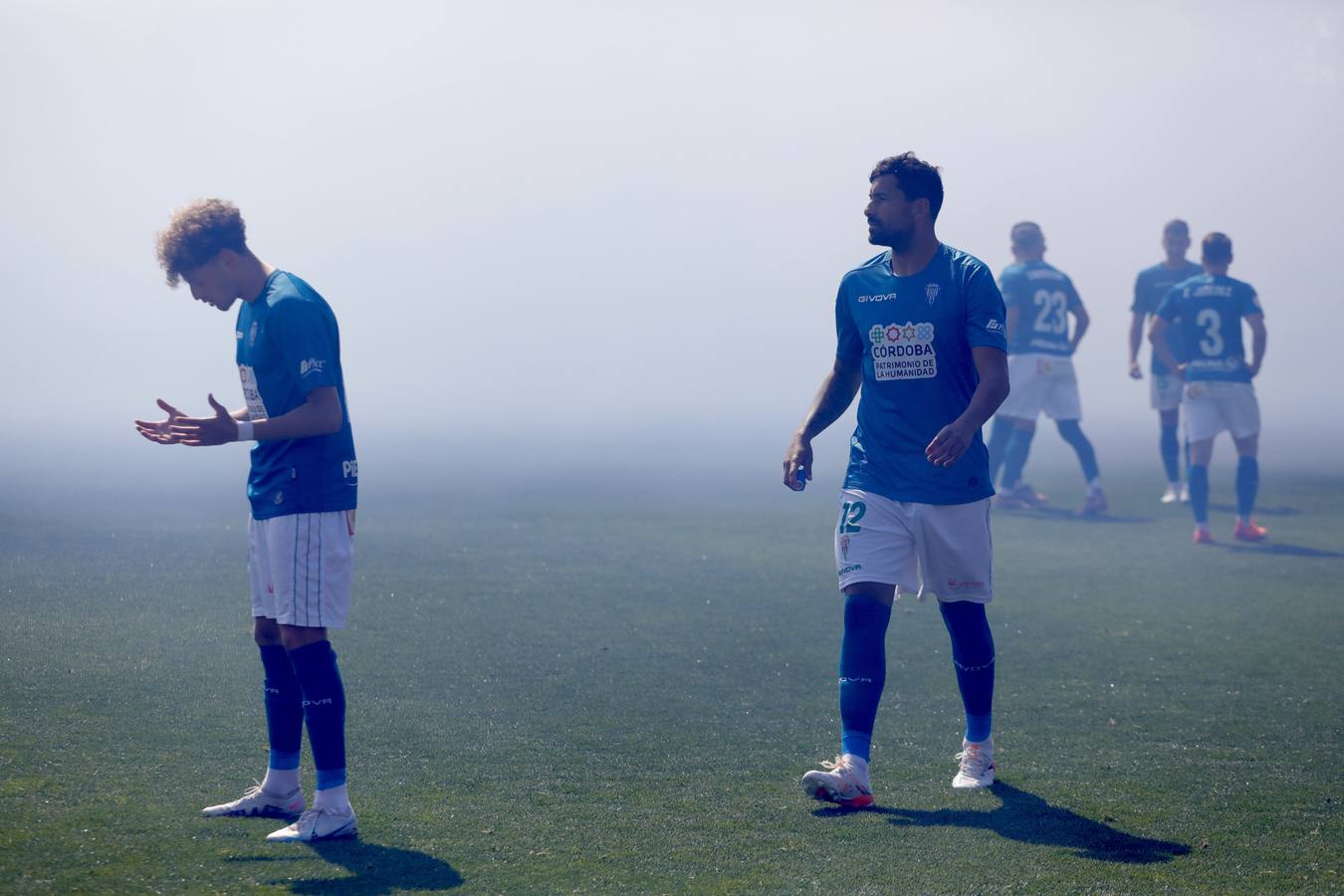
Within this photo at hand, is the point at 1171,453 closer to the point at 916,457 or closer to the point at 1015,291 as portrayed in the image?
the point at 1015,291

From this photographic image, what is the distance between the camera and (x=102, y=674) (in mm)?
5594

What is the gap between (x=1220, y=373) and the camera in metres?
11.1

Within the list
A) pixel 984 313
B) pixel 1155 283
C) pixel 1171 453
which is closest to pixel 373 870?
pixel 984 313

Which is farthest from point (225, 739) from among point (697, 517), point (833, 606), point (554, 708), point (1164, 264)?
point (1164, 264)

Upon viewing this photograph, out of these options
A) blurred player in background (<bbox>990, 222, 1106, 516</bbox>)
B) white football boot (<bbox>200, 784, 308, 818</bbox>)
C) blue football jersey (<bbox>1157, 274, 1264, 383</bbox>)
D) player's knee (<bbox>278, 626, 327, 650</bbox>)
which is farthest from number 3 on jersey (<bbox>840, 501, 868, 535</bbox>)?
blurred player in background (<bbox>990, 222, 1106, 516</bbox>)

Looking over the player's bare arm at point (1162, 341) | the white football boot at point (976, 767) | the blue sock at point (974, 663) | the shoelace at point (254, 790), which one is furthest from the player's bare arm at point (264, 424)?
the player's bare arm at point (1162, 341)

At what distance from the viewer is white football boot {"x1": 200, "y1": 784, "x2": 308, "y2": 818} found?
394 centimetres

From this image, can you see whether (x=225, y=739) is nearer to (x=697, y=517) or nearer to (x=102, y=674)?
(x=102, y=674)

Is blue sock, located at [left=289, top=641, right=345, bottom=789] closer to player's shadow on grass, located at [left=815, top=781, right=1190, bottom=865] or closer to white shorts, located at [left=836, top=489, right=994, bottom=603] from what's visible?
player's shadow on grass, located at [left=815, top=781, right=1190, bottom=865]

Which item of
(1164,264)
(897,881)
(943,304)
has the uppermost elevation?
(1164,264)

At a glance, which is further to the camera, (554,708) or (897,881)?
(554,708)

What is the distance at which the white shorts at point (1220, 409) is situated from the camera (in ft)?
36.0

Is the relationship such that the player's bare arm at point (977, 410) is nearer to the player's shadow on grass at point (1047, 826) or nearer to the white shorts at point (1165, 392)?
the player's shadow on grass at point (1047, 826)

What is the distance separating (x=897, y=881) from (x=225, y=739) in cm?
243
